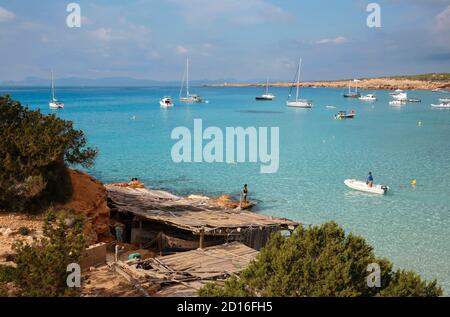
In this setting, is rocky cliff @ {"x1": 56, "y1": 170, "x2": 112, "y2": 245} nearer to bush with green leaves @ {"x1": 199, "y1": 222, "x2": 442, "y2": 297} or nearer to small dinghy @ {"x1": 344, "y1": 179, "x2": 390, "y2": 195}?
bush with green leaves @ {"x1": 199, "y1": 222, "x2": 442, "y2": 297}

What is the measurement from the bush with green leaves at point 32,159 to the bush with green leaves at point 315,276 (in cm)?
904

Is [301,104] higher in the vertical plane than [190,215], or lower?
higher

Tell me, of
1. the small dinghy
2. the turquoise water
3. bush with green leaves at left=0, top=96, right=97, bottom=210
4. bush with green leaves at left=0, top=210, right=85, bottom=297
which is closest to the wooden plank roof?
bush with green leaves at left=0, top=96, right=97, bottom=210

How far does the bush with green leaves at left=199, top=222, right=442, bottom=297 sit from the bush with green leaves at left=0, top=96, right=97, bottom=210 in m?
9.04

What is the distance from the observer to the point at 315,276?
9094 millimetres

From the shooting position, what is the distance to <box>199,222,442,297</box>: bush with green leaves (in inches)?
346

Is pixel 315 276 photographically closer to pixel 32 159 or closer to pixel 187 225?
pixel 187 225

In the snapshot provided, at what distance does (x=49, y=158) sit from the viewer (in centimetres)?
1582

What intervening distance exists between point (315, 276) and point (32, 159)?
11.2 metres

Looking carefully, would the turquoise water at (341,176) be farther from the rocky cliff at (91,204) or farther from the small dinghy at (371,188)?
the rocky cliff at (91,204)

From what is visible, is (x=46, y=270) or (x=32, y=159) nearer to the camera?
(x=46, y=270)

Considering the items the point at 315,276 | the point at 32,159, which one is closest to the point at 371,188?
the point at 32,159

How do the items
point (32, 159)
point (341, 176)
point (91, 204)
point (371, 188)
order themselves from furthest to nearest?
point (341, 176) → point (371, 188) → point (91, 204) → point (32, 159)
